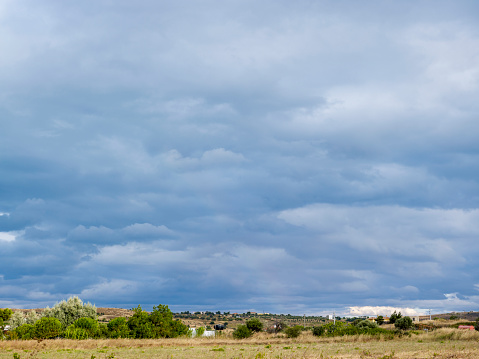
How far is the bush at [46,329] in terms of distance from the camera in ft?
213

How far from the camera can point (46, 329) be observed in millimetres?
65312

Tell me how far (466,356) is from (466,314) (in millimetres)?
181138

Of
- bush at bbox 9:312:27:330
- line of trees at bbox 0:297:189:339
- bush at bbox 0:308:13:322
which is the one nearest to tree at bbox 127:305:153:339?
line of trees at bbox 0:297:189:339

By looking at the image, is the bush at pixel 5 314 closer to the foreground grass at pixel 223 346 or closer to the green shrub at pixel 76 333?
the green shrub at pixel 76 333

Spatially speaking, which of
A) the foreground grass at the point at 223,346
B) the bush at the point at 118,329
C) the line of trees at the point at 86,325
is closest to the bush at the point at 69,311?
the line of trees at the point at 86,325

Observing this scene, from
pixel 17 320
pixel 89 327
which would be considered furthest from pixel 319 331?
pixel 17 320

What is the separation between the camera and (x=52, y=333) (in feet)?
215

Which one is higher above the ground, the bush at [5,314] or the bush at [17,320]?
the bush at [5,314]

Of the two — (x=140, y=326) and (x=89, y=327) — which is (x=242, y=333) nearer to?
(x=140, y=326)

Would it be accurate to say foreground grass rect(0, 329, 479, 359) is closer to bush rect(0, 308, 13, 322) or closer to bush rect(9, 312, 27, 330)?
bush rect(0, 308, 13, 322)

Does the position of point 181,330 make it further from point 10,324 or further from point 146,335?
point 10,324

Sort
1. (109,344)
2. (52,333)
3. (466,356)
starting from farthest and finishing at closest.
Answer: (52,333)
(109,344)
(466,356)

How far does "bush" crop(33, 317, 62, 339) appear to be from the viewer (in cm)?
6481

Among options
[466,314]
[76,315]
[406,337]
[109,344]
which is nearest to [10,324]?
[76,315]
